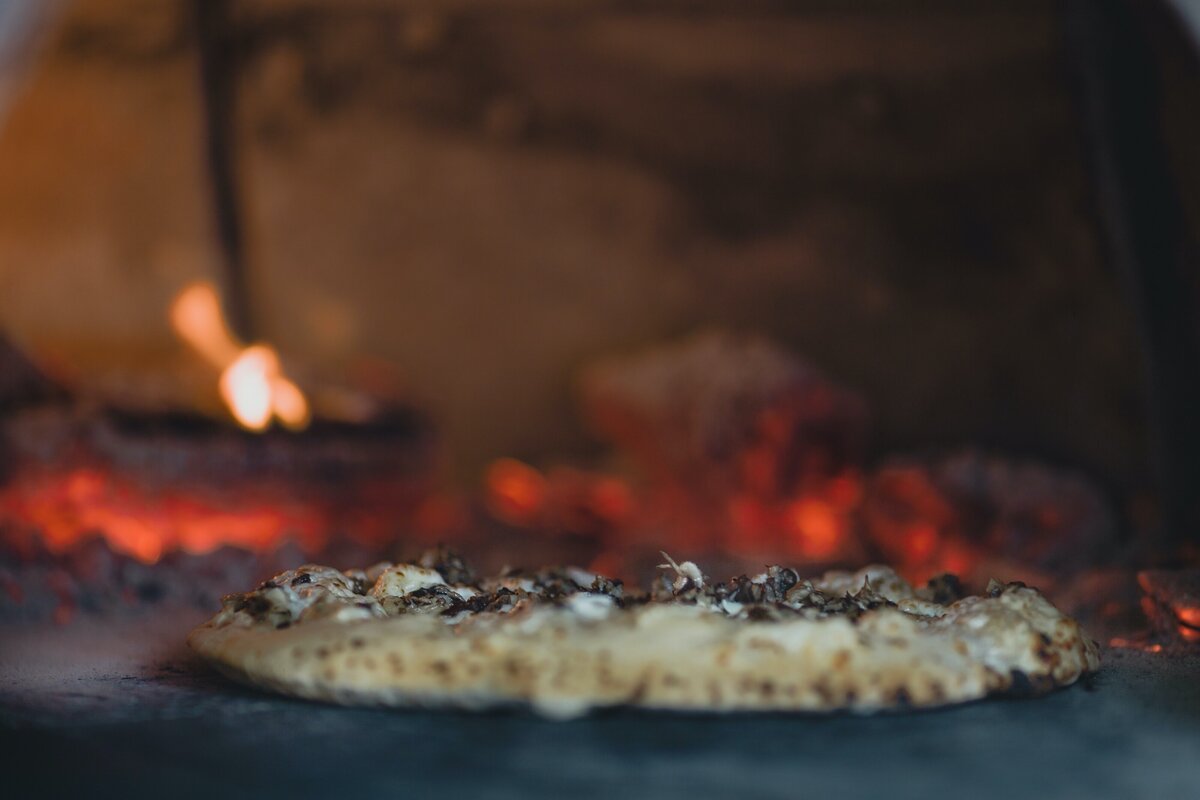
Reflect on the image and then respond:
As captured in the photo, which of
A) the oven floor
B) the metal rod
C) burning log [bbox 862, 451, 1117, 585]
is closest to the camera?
the oven floor

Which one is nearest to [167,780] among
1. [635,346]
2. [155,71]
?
[635,346]

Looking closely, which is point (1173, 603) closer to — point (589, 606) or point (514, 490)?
point (589, 606)

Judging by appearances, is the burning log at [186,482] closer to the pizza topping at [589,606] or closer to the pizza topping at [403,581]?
the pizza topping at [403,581]

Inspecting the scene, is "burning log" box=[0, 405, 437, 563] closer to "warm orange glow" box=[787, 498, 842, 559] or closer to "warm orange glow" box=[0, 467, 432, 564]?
"warm orange glow" box=[0, 467, 432, 564]

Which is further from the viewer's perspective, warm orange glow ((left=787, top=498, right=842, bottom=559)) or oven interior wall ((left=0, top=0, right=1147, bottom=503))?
oven interior wall ((left=0, top=0, right=1147, bottom=503))

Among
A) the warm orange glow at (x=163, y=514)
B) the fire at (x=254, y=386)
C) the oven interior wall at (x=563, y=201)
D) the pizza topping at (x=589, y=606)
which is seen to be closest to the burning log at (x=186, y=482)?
the warm orange glow at (x=163, y=514)

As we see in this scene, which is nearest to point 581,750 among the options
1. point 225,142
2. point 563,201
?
point 563,201

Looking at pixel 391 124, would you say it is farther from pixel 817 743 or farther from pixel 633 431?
pixel 817 743

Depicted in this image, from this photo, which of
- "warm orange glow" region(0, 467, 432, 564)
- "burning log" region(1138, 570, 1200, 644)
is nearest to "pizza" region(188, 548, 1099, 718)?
"burning log" region(1138, 570, 1200, 644)
